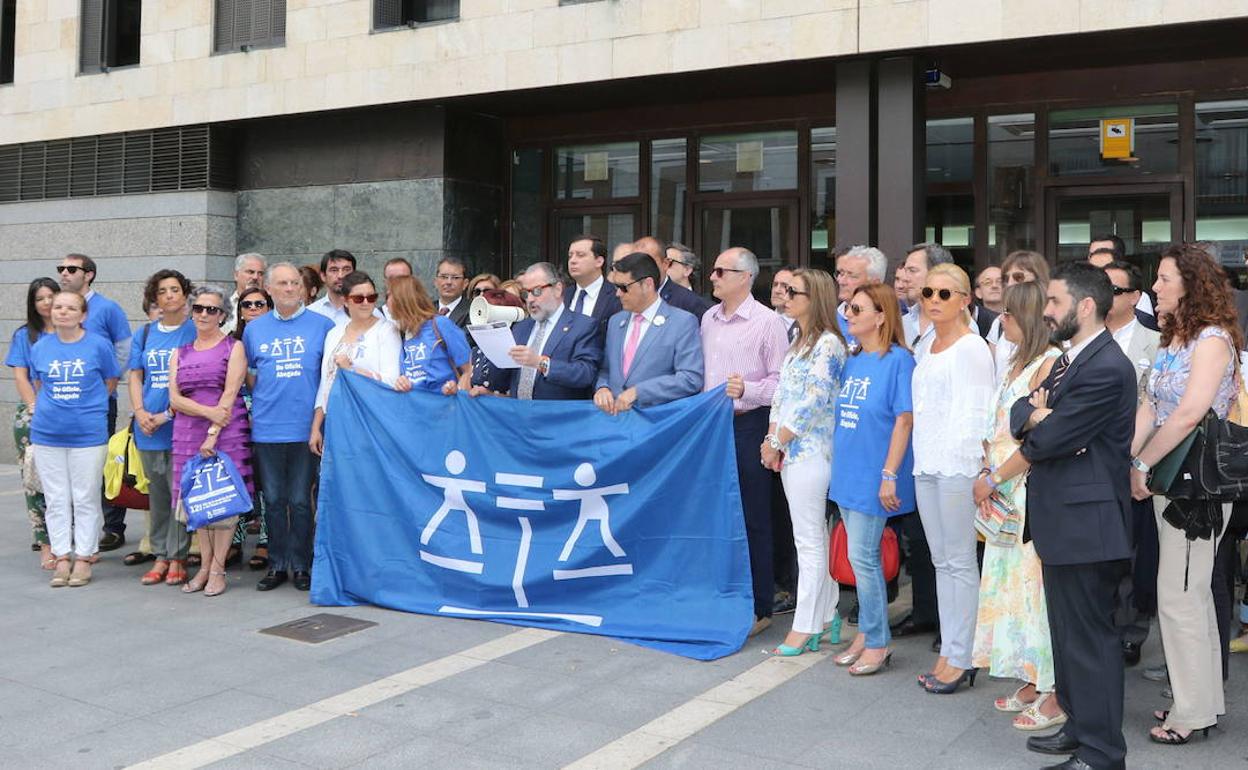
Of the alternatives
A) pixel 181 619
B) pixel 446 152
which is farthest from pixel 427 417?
pixel 446 152

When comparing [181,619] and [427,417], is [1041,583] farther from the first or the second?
[181,619]

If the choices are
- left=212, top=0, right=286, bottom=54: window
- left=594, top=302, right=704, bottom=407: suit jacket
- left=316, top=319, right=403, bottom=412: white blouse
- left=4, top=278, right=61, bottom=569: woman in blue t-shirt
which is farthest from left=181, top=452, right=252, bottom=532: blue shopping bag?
left=212, top=0, right=286, bottom=54: window

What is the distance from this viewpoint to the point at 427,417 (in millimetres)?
7262

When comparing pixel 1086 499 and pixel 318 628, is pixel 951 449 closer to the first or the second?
pixel 1086 499

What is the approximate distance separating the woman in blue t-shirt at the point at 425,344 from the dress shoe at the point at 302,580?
4.90ft

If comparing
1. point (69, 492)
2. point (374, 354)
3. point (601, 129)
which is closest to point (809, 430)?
point (374, 354)

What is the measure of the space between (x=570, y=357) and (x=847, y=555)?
6.86 feet

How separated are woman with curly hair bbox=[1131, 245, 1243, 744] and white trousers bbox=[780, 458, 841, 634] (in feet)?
5.14

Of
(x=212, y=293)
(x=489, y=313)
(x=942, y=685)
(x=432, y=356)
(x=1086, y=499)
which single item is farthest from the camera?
(x=212, y=293)

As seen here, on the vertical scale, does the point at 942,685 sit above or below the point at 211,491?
below

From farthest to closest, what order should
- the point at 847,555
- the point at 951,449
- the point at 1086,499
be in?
the point at 847,555 < the point at 951,449 < the point at 1086,499

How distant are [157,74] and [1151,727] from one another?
532 inches

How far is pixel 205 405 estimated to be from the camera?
7.76 metres

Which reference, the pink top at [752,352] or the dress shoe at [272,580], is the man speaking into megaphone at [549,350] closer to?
the pink top at [752,352]
